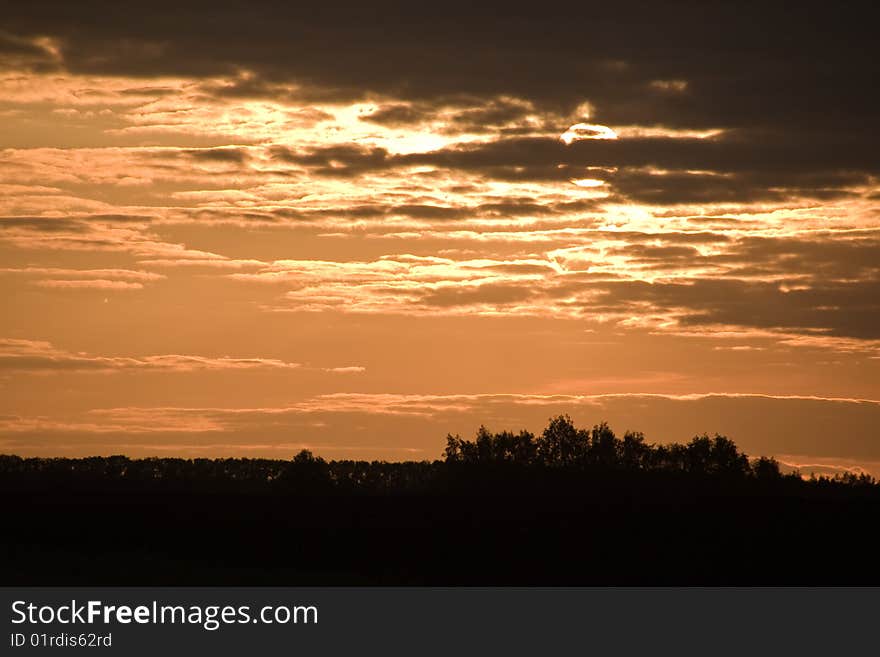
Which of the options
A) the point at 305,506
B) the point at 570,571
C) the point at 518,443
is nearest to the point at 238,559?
the point at 570,571

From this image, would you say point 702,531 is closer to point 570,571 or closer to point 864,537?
point 864,537

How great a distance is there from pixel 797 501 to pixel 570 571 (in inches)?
1448

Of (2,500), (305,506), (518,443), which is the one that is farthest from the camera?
(518,443)

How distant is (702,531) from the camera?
3538 inches

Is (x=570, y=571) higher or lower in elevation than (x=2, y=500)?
lower

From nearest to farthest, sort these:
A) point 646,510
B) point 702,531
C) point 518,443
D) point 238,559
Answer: point 238,559
point 702,531
point 646,510
point 518,443

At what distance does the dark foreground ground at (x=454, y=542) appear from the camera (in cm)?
7512

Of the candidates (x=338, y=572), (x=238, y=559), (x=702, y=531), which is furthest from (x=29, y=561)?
(x=702, y=531)

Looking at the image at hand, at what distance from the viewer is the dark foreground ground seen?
75125 millimetres

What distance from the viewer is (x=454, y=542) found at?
86.0 metres
